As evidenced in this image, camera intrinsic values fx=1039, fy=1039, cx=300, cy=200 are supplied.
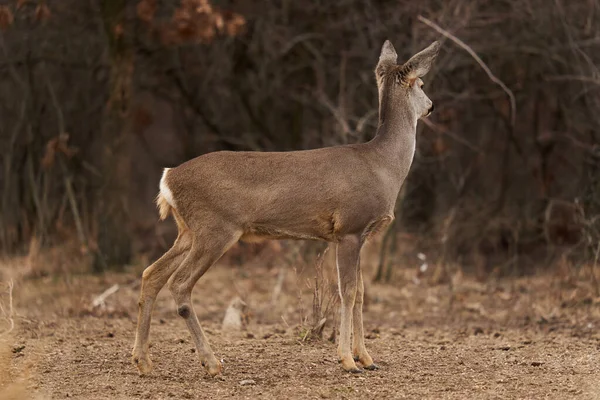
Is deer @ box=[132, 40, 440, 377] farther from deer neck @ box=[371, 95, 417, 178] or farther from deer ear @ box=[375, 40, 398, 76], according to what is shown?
deer ear @ box=[375, 40, 398, 76]

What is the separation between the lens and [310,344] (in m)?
8.85

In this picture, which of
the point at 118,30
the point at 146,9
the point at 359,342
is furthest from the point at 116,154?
the point at 359,342

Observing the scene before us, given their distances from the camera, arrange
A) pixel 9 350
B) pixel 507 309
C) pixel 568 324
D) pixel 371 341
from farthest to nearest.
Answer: pixel 507 309 < pixel 568 324 < pixel 371 341 < pixel 9 350

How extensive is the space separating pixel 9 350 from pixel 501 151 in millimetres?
12546

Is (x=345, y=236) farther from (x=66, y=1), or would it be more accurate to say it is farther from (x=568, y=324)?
(x=66, y=1)

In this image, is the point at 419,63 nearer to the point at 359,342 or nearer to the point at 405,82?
the point at 405,82

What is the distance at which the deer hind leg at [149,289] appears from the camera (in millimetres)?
7598

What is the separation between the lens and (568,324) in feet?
33.9

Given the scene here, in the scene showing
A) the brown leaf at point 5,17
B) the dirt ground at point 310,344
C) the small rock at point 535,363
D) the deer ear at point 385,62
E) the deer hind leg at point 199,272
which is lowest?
the dirt ground at point 310,344

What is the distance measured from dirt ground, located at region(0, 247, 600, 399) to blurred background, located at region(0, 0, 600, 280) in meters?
1.10

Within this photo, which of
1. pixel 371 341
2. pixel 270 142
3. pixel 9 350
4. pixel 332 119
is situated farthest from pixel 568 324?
pixel 270 142

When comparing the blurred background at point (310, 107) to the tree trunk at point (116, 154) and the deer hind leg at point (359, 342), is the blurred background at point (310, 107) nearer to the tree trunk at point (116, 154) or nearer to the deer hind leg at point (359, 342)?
the tree trunk at point (116, 154)

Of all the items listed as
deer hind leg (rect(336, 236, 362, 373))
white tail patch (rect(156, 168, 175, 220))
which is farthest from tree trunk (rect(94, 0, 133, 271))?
deer hind leg (rect(336, 236, 362, 373))

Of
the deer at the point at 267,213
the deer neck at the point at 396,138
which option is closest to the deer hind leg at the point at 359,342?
the deer at the point at 267,213
